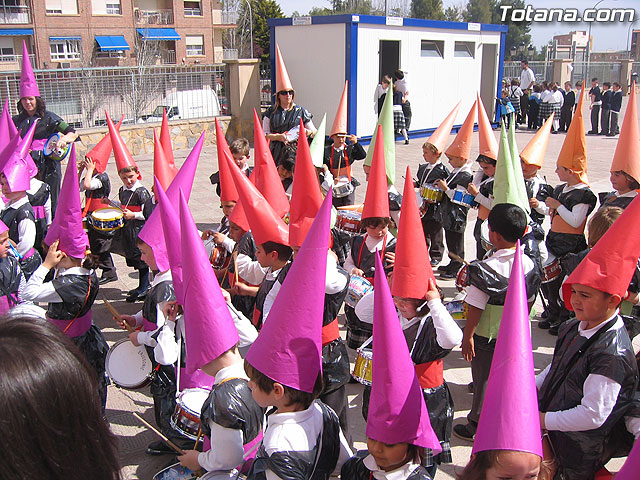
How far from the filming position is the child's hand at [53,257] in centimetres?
390

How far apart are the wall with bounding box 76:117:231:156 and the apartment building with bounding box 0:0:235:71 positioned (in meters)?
21.8

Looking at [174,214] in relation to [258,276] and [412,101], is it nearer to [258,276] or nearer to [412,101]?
[258,276]

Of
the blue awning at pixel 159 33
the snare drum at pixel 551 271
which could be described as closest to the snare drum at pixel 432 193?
the snare drum at pixel 551 271

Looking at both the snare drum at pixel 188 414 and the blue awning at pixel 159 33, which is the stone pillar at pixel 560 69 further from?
the snare drum at pixel 188 414

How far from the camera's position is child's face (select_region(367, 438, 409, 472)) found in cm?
226

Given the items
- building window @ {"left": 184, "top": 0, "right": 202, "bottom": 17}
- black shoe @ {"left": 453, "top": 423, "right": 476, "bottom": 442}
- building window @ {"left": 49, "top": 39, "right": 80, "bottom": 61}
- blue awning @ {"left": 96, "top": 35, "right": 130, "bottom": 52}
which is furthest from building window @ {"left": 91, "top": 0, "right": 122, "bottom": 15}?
black shoe @ {"left": 453, "top": 423, "right": 476, "bottom": 442}

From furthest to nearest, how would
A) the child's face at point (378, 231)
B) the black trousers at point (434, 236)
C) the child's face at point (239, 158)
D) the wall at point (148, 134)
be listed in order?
the wall at point (148, 134) < the black trousers at point (434, 236) < the child's face at point (239, 158) < the child's face at point (378, 231)

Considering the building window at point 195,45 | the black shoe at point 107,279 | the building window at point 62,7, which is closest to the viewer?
the black shoe at point 107,279

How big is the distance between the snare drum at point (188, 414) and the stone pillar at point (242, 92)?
1277cm

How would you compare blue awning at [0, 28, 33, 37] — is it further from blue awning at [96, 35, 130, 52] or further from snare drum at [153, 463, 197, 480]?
snare drum at [153, 463, 197, 480]

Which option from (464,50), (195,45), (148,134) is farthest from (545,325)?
(195,45)

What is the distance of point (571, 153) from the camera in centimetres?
556

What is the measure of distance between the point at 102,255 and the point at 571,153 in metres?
4.77

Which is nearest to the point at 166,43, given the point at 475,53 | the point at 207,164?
the point at 475,53
